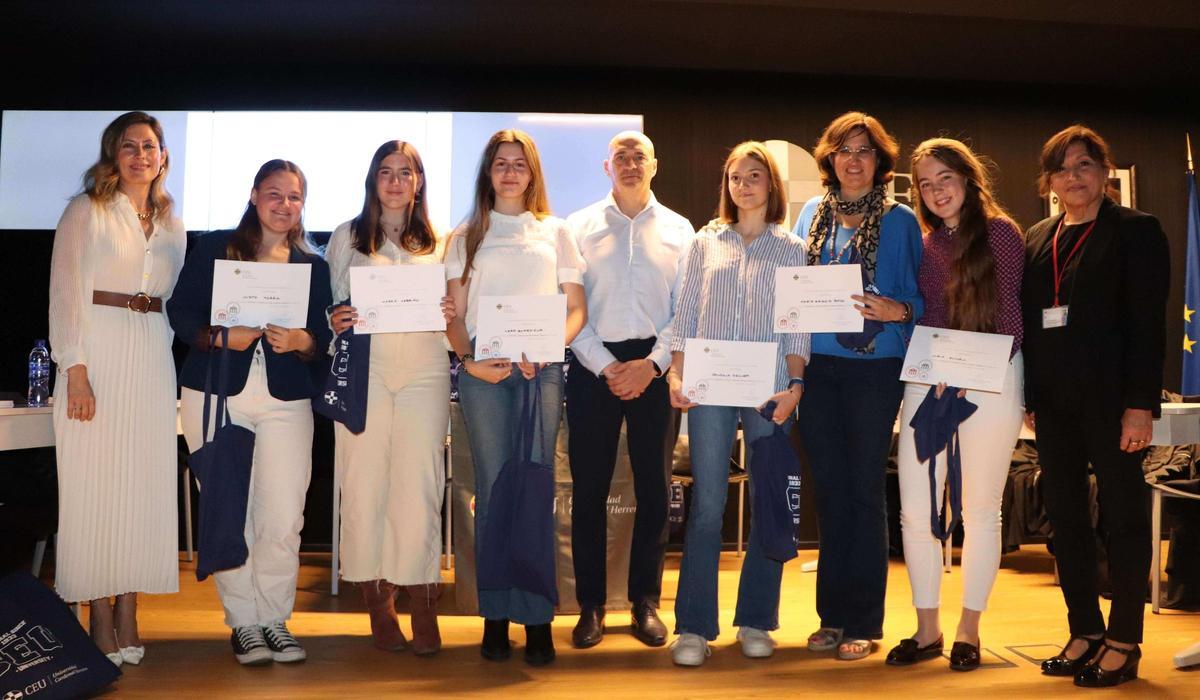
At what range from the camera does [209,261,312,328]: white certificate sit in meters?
3.10

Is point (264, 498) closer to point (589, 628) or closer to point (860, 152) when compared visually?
point (589, 628)

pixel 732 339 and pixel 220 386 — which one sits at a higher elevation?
pixel 732 339

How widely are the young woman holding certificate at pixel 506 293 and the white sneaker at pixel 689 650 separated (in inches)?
16.5

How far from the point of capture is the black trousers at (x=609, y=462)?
345 cm

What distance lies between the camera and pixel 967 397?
3117 mm

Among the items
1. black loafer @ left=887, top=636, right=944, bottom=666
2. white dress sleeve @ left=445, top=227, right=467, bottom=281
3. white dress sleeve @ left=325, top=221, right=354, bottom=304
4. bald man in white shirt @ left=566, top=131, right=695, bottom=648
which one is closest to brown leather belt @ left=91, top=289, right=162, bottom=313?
white dress sleeve @ left=325, top=221, right=354, bottom=304

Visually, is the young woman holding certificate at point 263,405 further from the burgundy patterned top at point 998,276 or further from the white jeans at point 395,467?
the burgundy patterned top at point 998,276

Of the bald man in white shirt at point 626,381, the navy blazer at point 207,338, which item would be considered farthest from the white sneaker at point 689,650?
the navy blazer at point 207,338

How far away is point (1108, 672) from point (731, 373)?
147cm

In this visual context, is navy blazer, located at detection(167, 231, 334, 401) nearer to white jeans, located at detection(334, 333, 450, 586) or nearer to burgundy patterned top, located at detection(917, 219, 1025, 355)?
white jeans, located at detection(334, 333, 450, 586)

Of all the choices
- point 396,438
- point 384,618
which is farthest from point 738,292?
point 384,618

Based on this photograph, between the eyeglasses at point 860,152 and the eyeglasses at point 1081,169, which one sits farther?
the eyeglasses at point 860,152

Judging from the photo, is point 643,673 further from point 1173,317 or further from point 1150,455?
point 1173,317

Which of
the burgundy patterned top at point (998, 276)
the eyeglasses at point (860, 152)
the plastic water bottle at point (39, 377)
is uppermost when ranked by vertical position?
the eyeglasses at point (860, 152)
